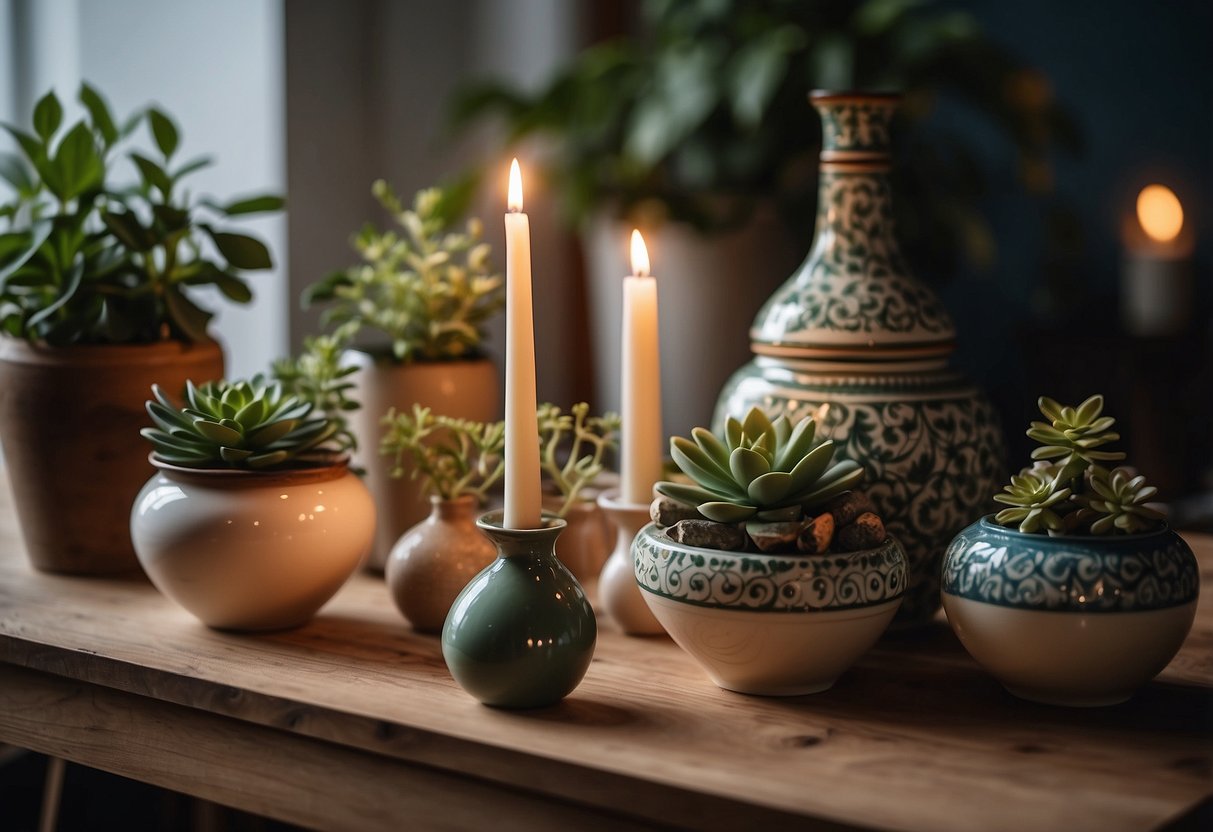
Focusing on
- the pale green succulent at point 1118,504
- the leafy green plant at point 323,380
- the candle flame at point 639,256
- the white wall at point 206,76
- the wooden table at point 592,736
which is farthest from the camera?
the white wall at point 206,76

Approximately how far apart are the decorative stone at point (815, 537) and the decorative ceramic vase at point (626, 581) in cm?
17

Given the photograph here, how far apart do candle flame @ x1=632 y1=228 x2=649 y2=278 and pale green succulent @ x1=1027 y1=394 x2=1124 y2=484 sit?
260 mm

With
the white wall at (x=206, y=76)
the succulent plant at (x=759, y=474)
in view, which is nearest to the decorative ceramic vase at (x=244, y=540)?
the succulent plant at (x=759, y=474)

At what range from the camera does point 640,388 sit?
826 millimetres

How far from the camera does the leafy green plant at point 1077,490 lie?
27.1 inches

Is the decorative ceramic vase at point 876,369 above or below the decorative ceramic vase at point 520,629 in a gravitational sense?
above

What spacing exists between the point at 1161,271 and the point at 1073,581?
1356 mm

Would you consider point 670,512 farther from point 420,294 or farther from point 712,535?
point 420,294

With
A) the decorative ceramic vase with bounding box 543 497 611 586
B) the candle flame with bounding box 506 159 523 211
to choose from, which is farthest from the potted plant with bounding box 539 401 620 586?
the candle flame with bounding box 506 159 523 211

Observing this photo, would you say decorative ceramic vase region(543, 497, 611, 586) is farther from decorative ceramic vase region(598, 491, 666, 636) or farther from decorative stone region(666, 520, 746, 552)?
decorative stone region(666, 520, 746, 552)

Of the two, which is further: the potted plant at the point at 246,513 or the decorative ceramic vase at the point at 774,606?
the potted plant at the point at 246,513

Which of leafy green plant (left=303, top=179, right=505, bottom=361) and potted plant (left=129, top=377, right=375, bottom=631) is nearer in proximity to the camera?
potted plant (left=129, top=377, right=375, bottom=631)

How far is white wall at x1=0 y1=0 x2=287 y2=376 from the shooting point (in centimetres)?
164

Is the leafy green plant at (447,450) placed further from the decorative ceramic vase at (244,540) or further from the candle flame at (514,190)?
the candle flame at (514,190)
